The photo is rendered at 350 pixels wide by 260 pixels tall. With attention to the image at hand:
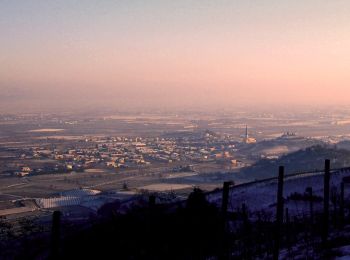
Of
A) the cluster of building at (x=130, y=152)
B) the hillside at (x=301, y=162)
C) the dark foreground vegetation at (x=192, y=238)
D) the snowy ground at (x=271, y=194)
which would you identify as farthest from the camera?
the cluster of building at (x=130, y=152)

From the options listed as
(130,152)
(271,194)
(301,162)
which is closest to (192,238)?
(271,194)

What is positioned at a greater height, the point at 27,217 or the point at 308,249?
the point at 308,249

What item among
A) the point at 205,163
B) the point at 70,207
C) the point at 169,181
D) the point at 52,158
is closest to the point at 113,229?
the point at 70,207

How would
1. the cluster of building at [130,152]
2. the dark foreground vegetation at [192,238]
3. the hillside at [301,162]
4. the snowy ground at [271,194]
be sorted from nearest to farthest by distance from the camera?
the dark foreground vegetation at [192,238]
the snowy ground at [271,194]
the hillside at [301,162]
the cluster of building at [130,152]

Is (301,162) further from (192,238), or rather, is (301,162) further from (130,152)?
(192,238)

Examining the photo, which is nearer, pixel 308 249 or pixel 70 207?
pixel 308 249

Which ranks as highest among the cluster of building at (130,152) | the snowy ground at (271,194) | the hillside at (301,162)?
the snowy ground at (271,194)

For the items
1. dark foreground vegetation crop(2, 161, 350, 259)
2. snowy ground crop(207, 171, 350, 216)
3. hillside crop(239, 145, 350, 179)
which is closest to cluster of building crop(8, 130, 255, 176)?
hillside crop(239, 145, 350, 179)

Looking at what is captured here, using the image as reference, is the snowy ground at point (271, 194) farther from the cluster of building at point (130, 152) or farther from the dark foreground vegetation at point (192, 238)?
the cluster of building at point (130, 152)

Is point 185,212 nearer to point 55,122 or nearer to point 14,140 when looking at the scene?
point 14,140

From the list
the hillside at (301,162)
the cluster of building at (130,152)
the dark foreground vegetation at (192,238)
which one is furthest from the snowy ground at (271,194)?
the cluster of building at (130,152)

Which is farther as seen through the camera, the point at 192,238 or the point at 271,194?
the point at 271,194
